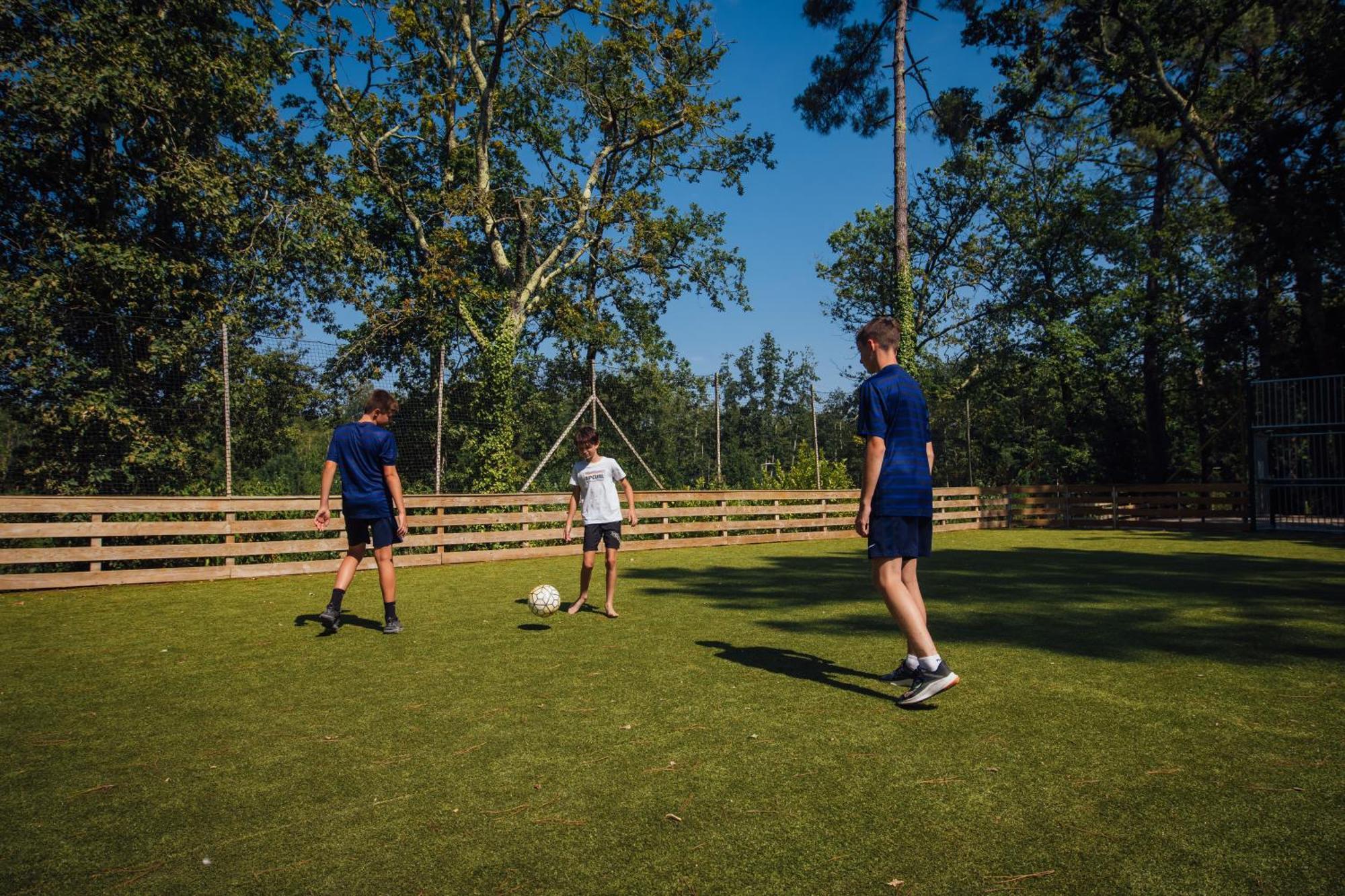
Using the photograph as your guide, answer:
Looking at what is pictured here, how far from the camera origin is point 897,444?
407 cm

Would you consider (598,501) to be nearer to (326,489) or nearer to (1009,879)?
(326,489)

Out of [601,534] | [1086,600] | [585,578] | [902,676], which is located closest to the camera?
[902,676]

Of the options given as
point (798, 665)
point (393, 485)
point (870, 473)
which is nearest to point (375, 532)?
point (393, 485)

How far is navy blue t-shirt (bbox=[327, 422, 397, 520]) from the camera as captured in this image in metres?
6.01

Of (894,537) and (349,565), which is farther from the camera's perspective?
(349,565)

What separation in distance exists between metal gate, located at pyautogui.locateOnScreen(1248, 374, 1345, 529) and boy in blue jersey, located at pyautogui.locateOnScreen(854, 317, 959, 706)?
51.7ft

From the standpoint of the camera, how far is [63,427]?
33.6ft

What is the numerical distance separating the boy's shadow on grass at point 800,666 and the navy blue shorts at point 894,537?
2.69 feet

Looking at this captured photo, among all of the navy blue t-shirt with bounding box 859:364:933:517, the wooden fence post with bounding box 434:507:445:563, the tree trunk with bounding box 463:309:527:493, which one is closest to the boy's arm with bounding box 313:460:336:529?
the navy blue t-shirt with bounding box 859:364:933:517

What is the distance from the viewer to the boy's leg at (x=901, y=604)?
3988mm

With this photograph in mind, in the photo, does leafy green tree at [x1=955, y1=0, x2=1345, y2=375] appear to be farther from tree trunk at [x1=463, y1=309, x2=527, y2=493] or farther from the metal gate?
tree trunk at [x1=463, y1=309, x2=527, y2=493]

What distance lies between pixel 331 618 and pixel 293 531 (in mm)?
4697

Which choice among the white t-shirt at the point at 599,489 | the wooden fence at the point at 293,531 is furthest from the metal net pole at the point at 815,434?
the white t-shirt at the point at 599,489

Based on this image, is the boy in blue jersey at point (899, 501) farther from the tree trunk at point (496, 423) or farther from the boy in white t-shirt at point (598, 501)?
the tree trunk at point (496, 423)
